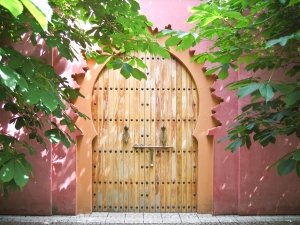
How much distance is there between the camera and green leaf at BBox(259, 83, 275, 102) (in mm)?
2991

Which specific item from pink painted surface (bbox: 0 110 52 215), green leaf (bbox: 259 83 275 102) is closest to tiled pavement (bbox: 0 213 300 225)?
pink painted surface (bbox: 0 110 52 215)

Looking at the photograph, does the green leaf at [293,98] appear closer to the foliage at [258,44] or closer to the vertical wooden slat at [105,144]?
the foliage at [258,44]

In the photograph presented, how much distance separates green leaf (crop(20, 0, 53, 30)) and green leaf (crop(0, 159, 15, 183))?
1864 mm

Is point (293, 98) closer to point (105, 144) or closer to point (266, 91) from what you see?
point (266, 91)

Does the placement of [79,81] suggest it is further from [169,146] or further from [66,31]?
[66,31]

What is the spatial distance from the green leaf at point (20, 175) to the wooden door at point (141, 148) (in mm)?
3947

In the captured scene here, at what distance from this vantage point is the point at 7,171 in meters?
3.02

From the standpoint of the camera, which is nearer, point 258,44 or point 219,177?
point 258,44

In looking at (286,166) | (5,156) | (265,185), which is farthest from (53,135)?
(265,185)

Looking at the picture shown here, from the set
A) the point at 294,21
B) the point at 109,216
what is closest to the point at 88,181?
the point at 109,216

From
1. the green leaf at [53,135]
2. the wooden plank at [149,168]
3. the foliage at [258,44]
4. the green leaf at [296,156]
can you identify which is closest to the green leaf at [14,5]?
the foliage at [258,44]

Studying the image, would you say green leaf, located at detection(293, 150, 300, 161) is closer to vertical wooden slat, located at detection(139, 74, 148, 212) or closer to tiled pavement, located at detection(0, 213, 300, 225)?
tiled pavement, located at detection(0, 213, 300, 225)

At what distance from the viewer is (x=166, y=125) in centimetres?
709

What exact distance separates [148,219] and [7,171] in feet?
13.0
